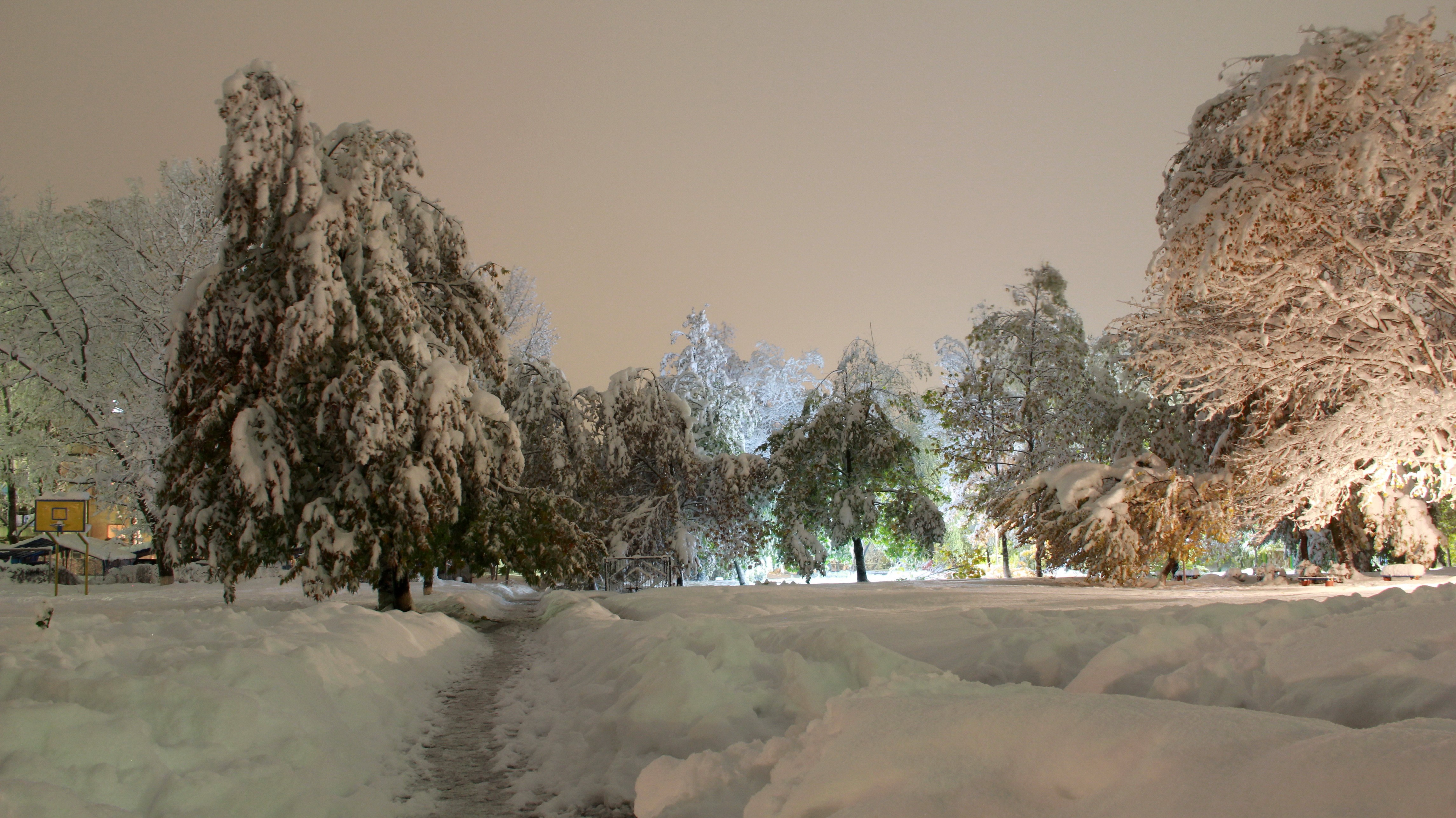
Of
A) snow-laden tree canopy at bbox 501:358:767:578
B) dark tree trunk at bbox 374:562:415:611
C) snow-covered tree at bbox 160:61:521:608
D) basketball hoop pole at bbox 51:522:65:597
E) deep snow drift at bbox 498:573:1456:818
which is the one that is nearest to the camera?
deep snow drift at bbox 498:573:1456:818

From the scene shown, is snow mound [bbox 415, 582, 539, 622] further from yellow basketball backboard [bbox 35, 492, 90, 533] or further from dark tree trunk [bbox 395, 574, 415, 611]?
yellow basketball backboard [bbox 35, 492, 90, 533]

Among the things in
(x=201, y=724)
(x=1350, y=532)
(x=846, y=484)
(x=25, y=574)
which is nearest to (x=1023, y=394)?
(x=846, y=484)

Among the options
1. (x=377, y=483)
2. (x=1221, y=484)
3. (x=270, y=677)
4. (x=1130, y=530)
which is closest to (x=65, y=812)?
(x=270, y=677)

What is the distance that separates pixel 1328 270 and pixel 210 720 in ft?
44.8

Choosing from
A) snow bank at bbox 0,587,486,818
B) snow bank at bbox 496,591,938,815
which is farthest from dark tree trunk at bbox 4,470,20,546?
snow bank at bbox 496,591,938,815

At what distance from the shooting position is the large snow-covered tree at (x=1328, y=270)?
1009 centimetres

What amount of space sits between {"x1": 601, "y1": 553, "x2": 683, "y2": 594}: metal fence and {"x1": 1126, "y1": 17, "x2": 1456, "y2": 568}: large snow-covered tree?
12719mm

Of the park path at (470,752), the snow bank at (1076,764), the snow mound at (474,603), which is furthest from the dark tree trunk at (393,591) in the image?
the snow bank at (1076,764)

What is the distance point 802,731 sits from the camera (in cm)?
332

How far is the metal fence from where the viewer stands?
72.2ft

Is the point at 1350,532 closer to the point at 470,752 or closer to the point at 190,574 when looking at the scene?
the point at 470,752

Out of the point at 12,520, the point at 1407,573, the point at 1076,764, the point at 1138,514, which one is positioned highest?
the point at 12,520

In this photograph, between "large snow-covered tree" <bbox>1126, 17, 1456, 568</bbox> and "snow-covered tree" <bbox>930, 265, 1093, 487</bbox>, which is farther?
"snow-covered tree" <bbox>930, 265, 1093, 487</bbox>

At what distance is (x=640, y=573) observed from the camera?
74.0 ft
